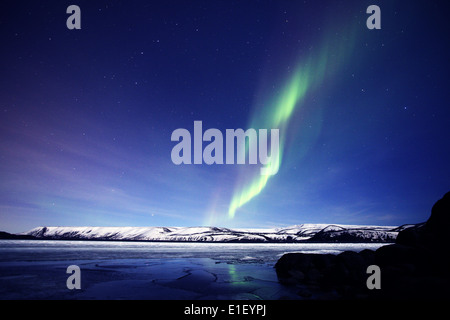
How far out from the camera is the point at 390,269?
12.9 metres

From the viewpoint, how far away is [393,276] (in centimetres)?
1232

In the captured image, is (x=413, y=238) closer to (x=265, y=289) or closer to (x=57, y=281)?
(x=265, y=289)

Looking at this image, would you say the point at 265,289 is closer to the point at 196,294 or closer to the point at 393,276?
the point at 196,294

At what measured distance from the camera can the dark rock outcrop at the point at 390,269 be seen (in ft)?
32.6

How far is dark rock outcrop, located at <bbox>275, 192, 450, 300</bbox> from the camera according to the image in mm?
9945
